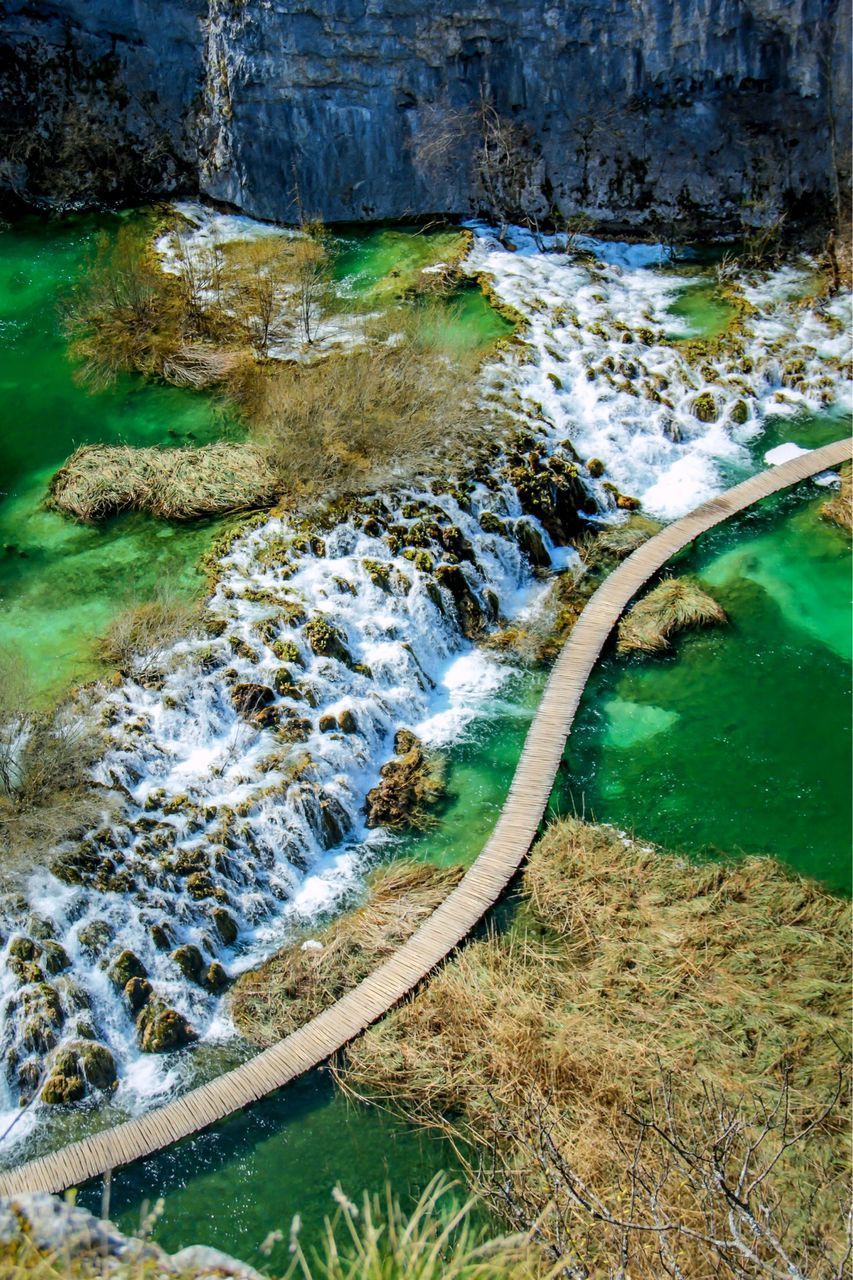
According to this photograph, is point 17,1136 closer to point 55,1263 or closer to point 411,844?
point 411,844

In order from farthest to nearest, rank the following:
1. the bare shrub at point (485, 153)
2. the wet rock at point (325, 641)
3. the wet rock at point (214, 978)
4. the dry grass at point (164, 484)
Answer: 1. the bare shrub at point (485, 153)
2. the dry grass at point (164, 484)
3. the wet rock at point (325, 641)
4. the wet rock at point (214, 978)

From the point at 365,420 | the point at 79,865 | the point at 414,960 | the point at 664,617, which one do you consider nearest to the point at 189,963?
the point at 79,865

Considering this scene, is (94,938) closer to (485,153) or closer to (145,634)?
(145,634)

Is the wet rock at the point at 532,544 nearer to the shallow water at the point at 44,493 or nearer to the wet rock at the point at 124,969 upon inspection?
the shallow water at the point at 44,493

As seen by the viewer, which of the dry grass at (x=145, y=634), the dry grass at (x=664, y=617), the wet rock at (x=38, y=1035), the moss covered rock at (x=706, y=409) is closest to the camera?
the wet rock at (x=38, y=1035)

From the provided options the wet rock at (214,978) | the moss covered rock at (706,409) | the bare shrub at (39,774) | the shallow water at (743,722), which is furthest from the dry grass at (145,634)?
the moss covered rock at (706,409)
